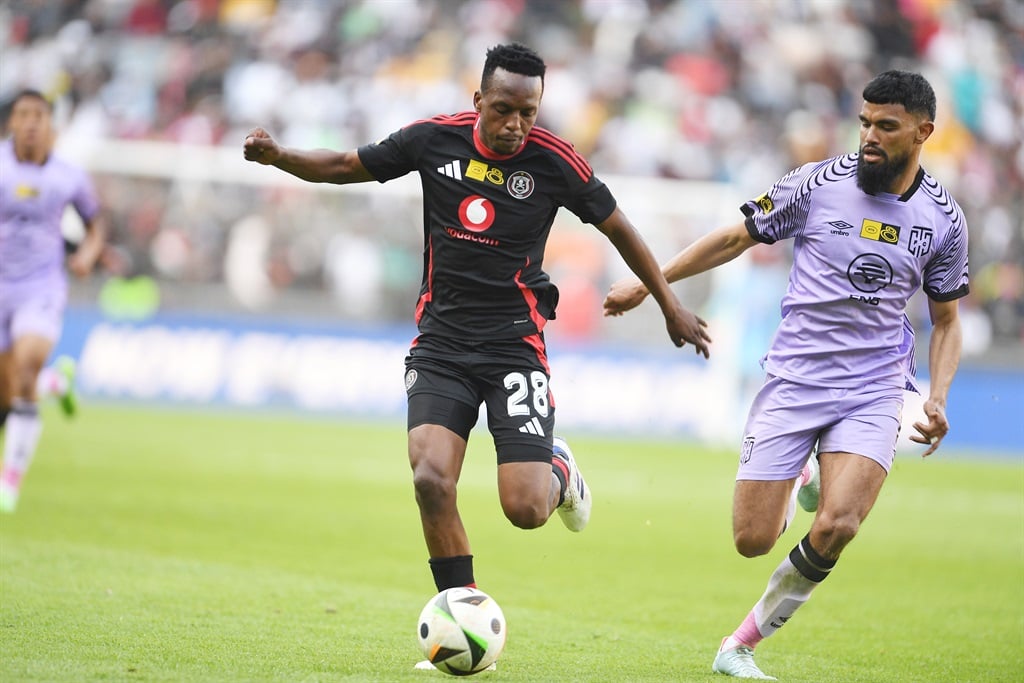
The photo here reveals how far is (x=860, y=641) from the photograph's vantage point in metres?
7.83

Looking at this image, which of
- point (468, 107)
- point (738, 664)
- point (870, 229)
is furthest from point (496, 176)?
point (468, 107)

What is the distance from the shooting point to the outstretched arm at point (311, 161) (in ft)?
21.2

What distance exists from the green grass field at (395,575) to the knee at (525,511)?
0.66m

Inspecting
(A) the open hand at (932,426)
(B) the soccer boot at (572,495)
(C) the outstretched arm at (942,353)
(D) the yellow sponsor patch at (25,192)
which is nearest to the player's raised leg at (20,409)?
(D) the yellow sponsor patch at (25,192)

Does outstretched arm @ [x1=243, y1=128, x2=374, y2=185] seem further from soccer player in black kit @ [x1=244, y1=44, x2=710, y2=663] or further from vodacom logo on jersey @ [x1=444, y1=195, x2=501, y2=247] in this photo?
vodacom logo on jersey @ [x1=444, y1=195, x2=501, y2=247]

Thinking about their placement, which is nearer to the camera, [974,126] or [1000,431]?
[1000,431]

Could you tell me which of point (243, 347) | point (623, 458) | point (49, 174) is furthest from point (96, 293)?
point (49, 174)

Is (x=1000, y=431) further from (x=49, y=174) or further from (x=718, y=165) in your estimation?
(x=49, y=174)

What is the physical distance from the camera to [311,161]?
6.62 meters

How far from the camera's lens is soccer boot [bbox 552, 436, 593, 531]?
735 cm

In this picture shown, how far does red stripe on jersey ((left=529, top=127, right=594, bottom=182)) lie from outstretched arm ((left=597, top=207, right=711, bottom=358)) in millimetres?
247

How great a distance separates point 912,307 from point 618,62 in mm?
7778

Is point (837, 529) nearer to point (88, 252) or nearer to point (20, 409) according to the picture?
point (20, 409)

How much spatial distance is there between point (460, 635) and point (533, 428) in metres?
1.21
